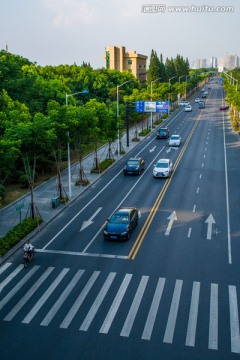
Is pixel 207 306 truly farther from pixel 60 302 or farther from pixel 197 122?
pixel 197 122

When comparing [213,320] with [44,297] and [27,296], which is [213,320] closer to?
[44,297]

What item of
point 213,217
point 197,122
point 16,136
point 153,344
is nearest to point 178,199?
point 213,217

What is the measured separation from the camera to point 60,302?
1770 centimetres

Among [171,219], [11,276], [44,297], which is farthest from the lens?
[171,219]

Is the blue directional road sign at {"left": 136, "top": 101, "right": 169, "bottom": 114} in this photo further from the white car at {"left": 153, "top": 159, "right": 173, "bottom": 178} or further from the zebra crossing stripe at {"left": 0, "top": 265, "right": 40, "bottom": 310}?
the zebra crossing stripe at {"left": 0, "top": 265, "right": 40, "bottom": 310}

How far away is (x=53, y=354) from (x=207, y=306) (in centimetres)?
678

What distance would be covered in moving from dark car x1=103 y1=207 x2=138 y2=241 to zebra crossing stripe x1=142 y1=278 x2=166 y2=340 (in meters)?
5.32

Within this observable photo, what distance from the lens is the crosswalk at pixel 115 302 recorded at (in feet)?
51.4

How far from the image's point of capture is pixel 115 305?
57.0 feet

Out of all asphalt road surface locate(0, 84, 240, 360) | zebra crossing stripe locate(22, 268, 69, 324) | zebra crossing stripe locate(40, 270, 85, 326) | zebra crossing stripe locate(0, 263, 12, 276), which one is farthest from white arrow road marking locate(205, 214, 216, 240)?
zebra crossing stripe locate(0, 263, 12, 276)

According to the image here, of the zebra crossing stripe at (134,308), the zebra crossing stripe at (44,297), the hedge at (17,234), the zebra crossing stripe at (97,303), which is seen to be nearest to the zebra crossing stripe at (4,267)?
the hedge at (17,234)

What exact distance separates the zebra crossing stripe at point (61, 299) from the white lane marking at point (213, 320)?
6.33 meters

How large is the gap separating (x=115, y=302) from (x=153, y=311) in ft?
5.77

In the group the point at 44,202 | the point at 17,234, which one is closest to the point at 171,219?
the point at 17,234
